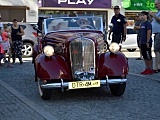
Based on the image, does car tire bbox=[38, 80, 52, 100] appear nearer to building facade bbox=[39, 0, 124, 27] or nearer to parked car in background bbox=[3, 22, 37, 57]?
parked car in background bbox=[3, 22, 37, 57]

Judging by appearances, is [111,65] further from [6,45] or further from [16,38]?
[16,38]

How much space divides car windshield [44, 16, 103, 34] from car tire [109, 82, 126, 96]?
A: 1.60m

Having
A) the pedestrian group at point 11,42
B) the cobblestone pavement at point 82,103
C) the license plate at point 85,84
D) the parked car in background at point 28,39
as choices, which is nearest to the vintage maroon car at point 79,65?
the license plate at point 85,84

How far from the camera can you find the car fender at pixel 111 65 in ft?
26.9

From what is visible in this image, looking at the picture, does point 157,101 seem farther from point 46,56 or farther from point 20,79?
point 20,79

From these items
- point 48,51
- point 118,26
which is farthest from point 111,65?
point 118,26

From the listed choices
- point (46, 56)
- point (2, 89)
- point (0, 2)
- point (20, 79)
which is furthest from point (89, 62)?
point (0, 2)

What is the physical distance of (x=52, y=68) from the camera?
8055 millimetres

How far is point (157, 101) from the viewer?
8.12 m

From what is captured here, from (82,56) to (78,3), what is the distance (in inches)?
747

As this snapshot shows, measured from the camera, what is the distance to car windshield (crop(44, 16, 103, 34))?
9.43m

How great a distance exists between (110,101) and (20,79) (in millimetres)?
3897

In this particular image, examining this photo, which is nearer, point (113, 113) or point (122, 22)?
point (113, 113)

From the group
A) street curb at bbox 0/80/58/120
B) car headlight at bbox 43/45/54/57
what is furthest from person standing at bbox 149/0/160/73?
street curb at bbox 0/80/58/120
